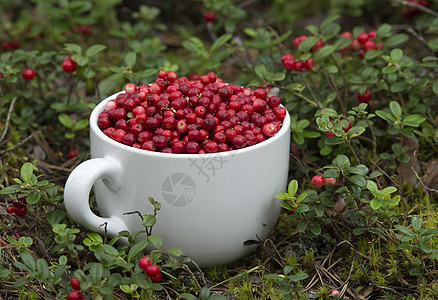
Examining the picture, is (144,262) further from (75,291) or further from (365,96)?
(365,96)

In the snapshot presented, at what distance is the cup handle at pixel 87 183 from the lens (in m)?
1.78

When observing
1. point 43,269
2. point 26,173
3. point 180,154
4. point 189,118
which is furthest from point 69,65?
point 43,269

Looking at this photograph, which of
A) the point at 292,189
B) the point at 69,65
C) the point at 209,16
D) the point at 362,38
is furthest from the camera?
the point at 209,16

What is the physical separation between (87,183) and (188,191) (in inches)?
13.9

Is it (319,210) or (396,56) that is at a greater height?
(396,56)

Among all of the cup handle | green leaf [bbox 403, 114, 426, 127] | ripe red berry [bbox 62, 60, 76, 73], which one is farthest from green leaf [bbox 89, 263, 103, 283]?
green leaf [bbox 403, 114, 426, 127]

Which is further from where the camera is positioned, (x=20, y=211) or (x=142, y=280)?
(x=20, y=211)

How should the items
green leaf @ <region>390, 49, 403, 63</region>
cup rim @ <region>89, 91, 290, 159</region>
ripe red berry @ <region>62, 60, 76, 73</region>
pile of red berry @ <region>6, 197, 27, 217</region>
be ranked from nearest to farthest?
cup rim @ <region>89, 91, 290, 159</region> < pile of red berry @ <region>6, 197, 27, 217</region> < green leaf @ <region>390, 49, 403, 63</region> < ripe red berry @ <region>62, 60, 76, 73</region>

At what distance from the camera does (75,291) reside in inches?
63.8

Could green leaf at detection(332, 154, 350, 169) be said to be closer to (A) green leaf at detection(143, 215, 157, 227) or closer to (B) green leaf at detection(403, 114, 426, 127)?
(B) green leaf at detection(403, 114, 426, 127)

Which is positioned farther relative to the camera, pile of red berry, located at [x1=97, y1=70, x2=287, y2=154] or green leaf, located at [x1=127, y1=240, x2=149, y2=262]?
pile of red berry, located at [x1=97, y1=70, x2=287, y2=154]

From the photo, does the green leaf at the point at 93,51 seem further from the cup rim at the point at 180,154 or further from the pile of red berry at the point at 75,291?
the pile of red berry at the point at 75,291

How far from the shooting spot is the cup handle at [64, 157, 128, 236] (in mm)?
1777

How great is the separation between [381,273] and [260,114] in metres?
0.78
